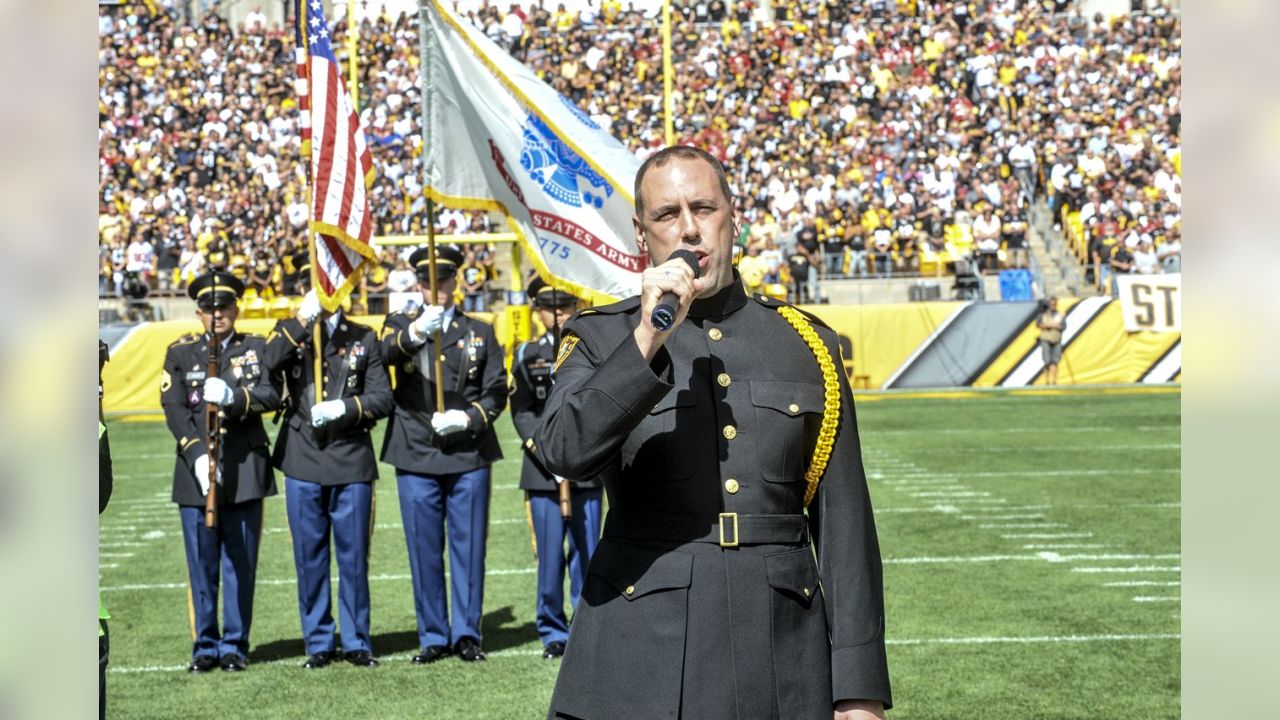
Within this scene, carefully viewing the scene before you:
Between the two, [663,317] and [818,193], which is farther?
[818,193]

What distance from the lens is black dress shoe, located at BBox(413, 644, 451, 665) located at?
800 cm

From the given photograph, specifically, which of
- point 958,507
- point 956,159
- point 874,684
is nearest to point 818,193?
point 956,159

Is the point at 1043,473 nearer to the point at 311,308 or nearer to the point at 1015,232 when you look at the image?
the point at 311,308

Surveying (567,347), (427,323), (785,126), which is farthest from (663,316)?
(785,126)

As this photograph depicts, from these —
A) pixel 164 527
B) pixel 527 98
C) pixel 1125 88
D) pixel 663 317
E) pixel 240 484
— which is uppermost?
pixel 1125 88

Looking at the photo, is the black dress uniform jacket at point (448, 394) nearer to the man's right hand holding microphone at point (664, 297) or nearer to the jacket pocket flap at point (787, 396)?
the jacket pocket flap at point (787, 396)

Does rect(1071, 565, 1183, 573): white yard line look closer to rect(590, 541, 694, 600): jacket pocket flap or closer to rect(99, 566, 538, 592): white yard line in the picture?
rect(99, 566, 538, 592): white yard line

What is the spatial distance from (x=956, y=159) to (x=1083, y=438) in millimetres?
13504

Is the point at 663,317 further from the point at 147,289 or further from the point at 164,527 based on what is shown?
the point at 147,289

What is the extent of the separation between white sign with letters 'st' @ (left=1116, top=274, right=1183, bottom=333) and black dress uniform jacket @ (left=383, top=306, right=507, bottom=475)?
17.0 m

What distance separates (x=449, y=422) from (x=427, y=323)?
51 cm

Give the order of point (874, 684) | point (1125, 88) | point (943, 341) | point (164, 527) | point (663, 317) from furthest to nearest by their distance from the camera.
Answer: point (1125, 88), point (943, 341), point (164, 527), point (874, 684), point (663, 317)

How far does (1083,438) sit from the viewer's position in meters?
17.3

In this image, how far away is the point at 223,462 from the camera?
26.6 feet
